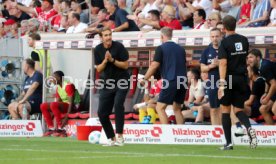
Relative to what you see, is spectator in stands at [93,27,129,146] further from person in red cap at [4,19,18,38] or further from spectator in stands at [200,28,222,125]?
person in red cap at [4,19,18,38]

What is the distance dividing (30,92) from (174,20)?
4.19 meters

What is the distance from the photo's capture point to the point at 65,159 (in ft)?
40.2

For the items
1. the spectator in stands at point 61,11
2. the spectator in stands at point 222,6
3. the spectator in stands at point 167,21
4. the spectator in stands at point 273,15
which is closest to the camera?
the spectator in stands at point 273,15

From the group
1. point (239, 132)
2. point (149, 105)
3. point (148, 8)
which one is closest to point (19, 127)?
point (149, 105)

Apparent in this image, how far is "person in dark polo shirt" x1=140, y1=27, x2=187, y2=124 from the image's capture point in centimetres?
1756

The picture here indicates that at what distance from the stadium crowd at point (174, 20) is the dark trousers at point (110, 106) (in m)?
2.21

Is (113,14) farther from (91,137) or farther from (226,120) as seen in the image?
(226,120)

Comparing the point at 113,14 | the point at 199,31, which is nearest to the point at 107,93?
the point at 199,31

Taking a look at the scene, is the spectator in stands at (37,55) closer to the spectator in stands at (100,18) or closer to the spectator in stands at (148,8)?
the spectator in stands at (100,18)

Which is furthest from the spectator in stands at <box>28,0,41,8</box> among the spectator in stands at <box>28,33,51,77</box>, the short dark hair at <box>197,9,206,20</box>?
the short dark hair at <box>197,9,206,20</box>

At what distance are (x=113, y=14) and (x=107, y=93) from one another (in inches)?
232

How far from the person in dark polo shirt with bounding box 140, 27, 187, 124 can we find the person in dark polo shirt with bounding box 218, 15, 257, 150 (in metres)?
2.85

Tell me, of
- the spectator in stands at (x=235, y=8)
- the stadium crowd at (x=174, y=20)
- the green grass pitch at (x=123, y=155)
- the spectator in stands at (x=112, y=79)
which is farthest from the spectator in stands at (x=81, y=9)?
the green grass pitch at (x=123, y=155)

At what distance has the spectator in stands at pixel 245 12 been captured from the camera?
19.9m
